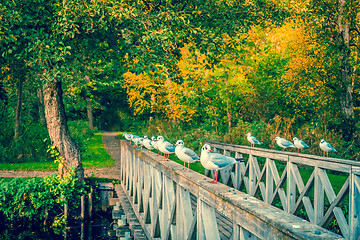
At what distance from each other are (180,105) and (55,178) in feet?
35.5

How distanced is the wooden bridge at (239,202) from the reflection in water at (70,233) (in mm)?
1231

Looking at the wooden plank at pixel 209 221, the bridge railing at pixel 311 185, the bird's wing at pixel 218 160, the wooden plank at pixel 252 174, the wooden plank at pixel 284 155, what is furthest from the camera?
the wooden plank at pixel 252 174

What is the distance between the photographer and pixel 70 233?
1038 cm

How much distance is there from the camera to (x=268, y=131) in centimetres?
1570

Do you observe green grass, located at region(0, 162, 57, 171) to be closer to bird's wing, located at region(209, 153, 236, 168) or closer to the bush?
the bush

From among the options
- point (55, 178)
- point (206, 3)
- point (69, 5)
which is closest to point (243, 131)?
point (206, 3)

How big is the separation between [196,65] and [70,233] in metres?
10.9

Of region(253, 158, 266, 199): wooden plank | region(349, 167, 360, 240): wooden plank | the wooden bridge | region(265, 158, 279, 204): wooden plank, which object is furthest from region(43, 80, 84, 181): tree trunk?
region(349, 167, 360, 240): wooden plank

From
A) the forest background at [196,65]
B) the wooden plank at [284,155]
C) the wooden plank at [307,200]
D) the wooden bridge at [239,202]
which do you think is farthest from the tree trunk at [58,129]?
the wooden plank at [307,200]

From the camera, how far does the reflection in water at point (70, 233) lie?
32.9 feet

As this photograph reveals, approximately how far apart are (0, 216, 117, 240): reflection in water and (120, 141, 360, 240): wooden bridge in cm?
123

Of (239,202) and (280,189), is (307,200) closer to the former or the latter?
(280,189)

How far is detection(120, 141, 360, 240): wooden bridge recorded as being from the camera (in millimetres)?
2605

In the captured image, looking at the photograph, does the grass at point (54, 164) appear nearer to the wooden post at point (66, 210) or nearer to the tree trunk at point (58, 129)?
the tree trunk at point (58, 129)
